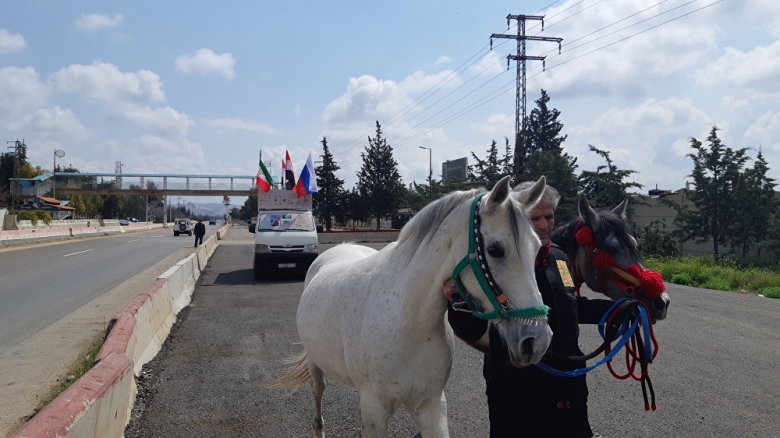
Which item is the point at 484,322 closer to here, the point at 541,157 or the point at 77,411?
the point at 77,411

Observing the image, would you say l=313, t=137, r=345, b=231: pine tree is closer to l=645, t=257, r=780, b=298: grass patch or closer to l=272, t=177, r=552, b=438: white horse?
l=645, t=257, r=780, b=298: grass patch

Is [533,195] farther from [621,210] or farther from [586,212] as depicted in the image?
[621,210]

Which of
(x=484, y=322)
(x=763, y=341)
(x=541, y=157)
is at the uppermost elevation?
(x=541, y=157)

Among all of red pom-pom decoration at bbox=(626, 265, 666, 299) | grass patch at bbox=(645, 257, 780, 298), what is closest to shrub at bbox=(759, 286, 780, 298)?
grass patch at bbox=(645, 257, 780, 298)

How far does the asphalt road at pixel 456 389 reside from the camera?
14.1ft

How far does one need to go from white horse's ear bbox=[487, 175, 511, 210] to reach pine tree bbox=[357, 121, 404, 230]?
4066 cm

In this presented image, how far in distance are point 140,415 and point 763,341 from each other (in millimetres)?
8260

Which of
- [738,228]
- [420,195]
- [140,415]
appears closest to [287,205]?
[140,415]

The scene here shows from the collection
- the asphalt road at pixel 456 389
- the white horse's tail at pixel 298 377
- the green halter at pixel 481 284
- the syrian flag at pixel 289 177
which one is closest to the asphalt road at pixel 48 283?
the asphalt road at pixel 456 389

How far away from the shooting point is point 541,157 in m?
25.1

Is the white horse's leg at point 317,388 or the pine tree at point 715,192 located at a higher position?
the pine tree at point 715,192

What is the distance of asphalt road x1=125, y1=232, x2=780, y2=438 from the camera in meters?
4.29

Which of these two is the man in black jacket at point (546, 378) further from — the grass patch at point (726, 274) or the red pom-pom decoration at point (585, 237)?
the grass patch at point (726, 274)

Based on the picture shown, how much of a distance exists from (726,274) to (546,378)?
1537cm
